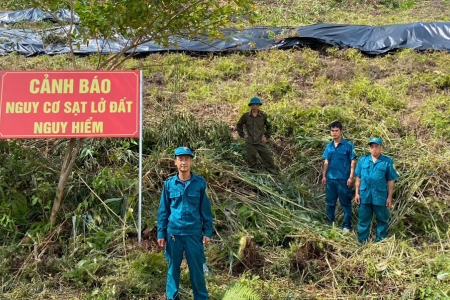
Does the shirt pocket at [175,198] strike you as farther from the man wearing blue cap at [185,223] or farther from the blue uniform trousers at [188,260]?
the blue uniform trousers at [188,260]

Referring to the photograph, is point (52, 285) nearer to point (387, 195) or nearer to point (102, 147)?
point (102, 147)

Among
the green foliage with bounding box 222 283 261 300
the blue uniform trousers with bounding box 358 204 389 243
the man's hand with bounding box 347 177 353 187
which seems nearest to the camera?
the green foliage with bounding box 222 283 261 300

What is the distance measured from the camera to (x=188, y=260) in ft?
11.6

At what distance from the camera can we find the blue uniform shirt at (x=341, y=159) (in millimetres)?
4977

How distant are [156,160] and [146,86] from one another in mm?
2999

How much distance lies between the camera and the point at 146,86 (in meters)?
8.23

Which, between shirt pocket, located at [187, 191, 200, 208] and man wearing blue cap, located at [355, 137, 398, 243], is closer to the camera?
shirt pocket, located at [187, 191, 200, 208]

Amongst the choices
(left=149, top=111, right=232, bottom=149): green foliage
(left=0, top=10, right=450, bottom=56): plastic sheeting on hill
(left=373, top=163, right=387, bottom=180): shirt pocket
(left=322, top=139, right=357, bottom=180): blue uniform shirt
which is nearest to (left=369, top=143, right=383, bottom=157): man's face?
(left=373, top=163, right=387, bottom=180): shirt pocket

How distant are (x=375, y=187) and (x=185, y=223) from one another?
225 centimetres

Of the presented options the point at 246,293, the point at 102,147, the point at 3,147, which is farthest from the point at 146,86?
the point at 246,293

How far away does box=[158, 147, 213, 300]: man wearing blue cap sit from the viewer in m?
3.50

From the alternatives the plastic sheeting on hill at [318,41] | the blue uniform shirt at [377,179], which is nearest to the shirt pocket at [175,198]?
the blue uniform shirt at [377,179]

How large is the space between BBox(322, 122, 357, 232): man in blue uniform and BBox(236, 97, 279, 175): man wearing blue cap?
1.12 m

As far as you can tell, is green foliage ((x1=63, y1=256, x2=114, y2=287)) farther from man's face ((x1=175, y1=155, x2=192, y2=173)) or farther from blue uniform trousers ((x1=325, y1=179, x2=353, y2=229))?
blue uniform trousers ((x1=325, y1=179, x2=353, y2=229))
